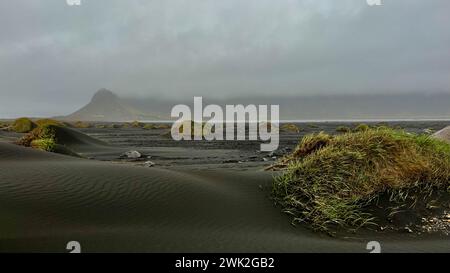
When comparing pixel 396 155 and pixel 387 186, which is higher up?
pixel 396 155

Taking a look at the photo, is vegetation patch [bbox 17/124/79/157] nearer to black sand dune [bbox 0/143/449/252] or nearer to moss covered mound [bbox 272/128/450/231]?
black sand dune [bbox 0/143/449/252]

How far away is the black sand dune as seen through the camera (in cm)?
519

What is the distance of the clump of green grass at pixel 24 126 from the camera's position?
1390 inches

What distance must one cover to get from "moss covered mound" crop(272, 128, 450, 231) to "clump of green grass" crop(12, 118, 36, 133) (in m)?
32.6

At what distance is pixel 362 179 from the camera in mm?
7562

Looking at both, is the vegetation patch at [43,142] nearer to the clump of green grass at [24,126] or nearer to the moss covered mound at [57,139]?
the moss covered mound at [57,139]

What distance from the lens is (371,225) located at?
673cm

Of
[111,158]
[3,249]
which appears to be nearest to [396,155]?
[3,249]

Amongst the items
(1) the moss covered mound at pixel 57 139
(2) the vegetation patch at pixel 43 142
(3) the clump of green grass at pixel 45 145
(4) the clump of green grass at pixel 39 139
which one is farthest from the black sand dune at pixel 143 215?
(1) the moss covered mound at pixel 57 139

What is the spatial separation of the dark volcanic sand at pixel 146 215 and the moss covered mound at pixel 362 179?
38 cm

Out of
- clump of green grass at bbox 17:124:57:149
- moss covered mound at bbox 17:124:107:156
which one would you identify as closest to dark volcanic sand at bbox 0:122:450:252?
clump of green grass at bbox 17:124:57:149

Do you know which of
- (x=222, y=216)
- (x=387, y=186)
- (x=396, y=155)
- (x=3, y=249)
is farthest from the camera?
(x=396, y=155)
